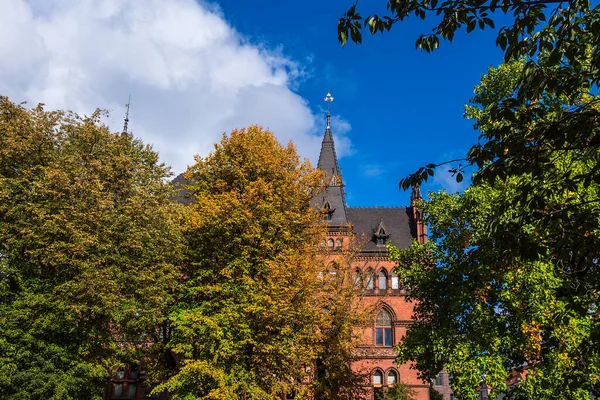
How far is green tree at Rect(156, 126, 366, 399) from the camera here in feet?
71.1

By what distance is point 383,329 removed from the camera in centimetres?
4253

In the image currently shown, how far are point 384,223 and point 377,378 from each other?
42.9 ft

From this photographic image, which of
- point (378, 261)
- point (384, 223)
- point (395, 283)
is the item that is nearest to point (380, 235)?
point (378, 261)

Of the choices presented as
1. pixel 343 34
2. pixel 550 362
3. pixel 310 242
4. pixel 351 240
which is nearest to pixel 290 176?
pixel 310 242

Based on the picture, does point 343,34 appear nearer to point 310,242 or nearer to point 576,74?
point 576,74

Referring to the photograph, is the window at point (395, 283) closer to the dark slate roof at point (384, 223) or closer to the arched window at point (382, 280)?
the arched window at point (382, 280)

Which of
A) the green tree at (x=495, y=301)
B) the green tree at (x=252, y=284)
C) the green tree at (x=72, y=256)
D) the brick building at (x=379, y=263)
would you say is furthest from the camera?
the brick building at (x=379, y=263)

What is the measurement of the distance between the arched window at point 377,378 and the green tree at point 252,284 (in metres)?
13.1

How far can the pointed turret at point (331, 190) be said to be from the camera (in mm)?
42875

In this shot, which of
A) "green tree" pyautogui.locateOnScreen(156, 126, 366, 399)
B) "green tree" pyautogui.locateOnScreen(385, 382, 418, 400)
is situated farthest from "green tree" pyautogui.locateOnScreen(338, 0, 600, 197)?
"green tree" pyautogui.locateOnScreen(385, 382, 418, 400)

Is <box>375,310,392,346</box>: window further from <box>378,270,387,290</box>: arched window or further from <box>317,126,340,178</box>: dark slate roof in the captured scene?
<box>317,126,340,178</box>: dark slate roof

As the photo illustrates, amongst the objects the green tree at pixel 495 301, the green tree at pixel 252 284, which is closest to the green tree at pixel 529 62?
the green tree at pixel 495 301

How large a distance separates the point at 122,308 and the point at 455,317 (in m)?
13.4

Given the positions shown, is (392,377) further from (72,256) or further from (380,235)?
(72,256)
